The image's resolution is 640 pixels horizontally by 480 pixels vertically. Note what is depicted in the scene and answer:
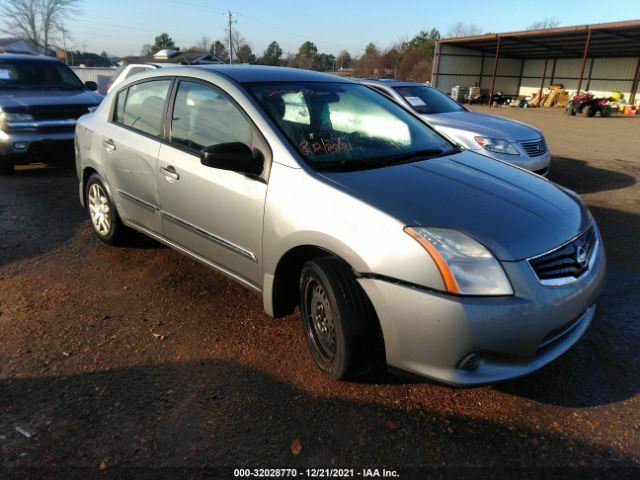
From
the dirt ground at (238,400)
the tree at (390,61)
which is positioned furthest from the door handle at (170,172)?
the tree at (390,61)

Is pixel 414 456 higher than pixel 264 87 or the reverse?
the reverse

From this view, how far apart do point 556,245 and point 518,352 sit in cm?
57

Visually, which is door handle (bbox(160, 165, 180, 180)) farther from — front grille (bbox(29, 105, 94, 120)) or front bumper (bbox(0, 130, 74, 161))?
front grille (bbox(29, 105, 94, 120))

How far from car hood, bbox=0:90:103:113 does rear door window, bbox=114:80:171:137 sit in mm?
4224

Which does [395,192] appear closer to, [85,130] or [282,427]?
[282,427]

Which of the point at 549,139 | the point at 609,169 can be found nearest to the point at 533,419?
the point at 609,169

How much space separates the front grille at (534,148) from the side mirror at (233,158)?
16.5 ft

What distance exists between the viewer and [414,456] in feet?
7.20

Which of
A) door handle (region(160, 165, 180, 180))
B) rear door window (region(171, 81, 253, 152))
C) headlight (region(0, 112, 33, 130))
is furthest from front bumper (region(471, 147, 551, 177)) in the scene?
headlight (region(0, 112, 33, 130))

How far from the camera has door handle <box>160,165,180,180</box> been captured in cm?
339

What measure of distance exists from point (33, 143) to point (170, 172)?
5.31 metres

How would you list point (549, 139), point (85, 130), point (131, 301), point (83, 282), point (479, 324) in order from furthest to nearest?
point (549, 139) < point (85, 130) < point (83, 282) < point (131, 301) < point (479, 324)

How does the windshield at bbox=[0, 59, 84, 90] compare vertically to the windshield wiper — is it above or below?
above

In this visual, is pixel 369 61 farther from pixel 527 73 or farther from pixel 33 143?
pixel 33 143
